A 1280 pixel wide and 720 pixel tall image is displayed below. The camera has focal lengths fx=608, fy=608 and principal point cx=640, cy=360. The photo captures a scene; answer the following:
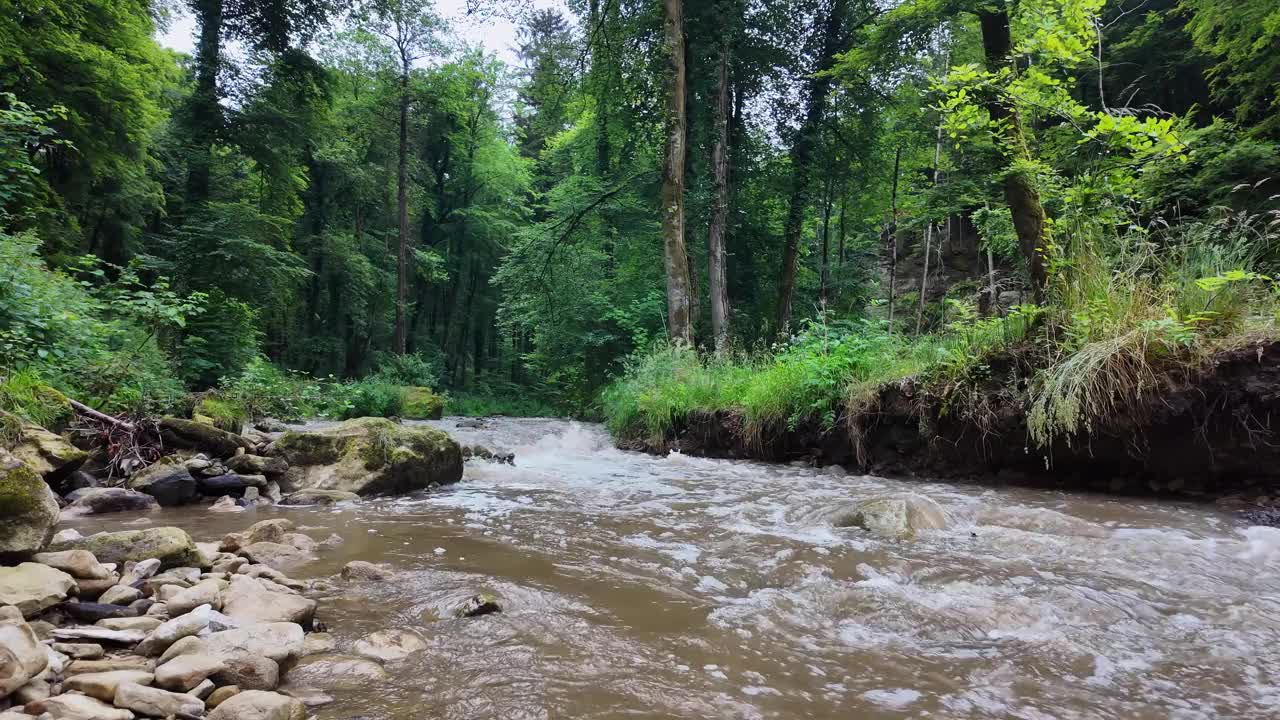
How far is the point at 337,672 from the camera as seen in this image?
2152 mm

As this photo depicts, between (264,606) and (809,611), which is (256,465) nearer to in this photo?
(264,606)

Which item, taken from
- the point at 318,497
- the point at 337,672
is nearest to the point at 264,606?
the point at 337,672

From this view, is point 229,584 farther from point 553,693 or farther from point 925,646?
point 925,646

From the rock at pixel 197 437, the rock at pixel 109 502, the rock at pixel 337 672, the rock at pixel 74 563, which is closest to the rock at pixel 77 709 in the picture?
the rock at pixel 337 672

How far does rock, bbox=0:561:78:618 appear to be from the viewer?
215 cm

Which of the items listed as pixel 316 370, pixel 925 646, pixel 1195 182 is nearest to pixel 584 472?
pixel 925 646

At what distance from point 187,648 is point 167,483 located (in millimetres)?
4150

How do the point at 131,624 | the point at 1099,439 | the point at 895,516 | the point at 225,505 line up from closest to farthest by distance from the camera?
the point at 131,624
the point at 895,516
the point at 1099,439
the point at 225,505

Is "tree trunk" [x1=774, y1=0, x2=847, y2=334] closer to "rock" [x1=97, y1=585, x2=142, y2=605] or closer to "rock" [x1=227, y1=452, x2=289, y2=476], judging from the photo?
"rock" [x1=227, y1=452, x2=289, y2=476]

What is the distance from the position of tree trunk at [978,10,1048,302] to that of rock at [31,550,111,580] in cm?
737

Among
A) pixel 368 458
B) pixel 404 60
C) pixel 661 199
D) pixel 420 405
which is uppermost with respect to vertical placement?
pixel 404 60

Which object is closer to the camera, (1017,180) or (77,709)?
(77,709)

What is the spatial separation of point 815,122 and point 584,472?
1185 cm

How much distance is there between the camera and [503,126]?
98.2ft
